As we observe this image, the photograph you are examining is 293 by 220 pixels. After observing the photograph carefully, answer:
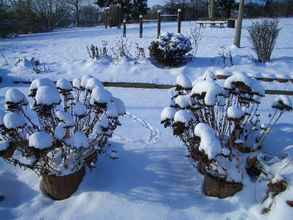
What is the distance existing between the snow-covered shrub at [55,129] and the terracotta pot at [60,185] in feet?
0.17

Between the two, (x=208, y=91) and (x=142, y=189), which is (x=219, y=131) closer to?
(x=208, y=91)

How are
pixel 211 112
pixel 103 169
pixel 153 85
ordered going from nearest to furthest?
pixel 211 112, pixel 103 169, pixel 153 85

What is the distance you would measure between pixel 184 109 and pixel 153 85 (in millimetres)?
3814

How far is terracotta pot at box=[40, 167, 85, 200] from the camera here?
3031mm

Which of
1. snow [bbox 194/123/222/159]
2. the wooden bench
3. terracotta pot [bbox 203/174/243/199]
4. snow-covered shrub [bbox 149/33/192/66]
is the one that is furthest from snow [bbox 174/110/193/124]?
the wooden bench

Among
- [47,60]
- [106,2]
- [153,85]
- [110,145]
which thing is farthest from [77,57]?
[106,2]

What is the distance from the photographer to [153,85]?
22.5 ft

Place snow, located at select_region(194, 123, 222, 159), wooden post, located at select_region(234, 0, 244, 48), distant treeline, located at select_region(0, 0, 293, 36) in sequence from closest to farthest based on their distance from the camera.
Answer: snow, located at select_region(194, 123, 222, 159) → wooden post, located at select_region(234, 0, 244, 48) → distant treeline, located at select_region(0, 0, 293, 36)

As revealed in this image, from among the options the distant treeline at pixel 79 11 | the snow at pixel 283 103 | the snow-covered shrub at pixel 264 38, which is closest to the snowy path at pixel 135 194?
the snow at pixel 283 103

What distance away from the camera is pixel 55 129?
9.48 ft

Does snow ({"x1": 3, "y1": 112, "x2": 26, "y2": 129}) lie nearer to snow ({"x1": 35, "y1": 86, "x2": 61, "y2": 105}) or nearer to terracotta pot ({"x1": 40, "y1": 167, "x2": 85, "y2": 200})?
snow ({"x1": 35, "y1": 86, "x2": 61, "y2": 105})

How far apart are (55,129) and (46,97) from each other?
0.34m

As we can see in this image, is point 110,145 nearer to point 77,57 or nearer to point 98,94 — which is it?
point 98,94

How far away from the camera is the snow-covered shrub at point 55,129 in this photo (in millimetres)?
2758
